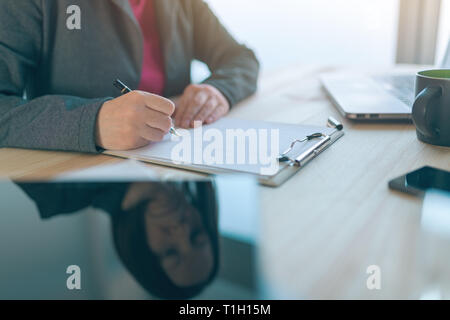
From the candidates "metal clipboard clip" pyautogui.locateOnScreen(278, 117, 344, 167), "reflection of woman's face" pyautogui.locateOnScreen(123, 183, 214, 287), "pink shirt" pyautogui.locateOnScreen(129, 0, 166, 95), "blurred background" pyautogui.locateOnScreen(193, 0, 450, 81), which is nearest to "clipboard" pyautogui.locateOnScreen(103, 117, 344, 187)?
"metal clipboard clip" pyautogui.locateOnScreen(278, 117, 344, 167)

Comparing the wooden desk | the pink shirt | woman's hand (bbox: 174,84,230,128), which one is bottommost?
the wooden desk

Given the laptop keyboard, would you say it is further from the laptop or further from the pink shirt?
the pink shirt

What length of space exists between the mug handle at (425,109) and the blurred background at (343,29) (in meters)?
0.87

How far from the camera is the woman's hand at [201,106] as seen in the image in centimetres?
80

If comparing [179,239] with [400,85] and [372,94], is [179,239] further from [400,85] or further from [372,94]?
[400,85]

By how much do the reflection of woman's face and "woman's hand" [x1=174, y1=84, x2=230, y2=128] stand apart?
0.34 metres

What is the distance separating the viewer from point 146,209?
1.46 feet

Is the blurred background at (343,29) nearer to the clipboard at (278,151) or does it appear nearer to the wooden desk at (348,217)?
the clipboard at (278,151)

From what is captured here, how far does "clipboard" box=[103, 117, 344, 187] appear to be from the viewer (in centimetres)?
55

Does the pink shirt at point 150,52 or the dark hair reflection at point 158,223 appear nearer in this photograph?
the dark hair reflection at point 158,223

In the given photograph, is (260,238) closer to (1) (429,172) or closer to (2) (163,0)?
(1) (429,172)

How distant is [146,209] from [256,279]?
0.53ft

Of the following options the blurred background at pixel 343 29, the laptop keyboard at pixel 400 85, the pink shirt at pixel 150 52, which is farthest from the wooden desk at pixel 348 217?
the blurred background at pixel 343 29

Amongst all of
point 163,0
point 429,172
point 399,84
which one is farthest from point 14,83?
point 399,84
